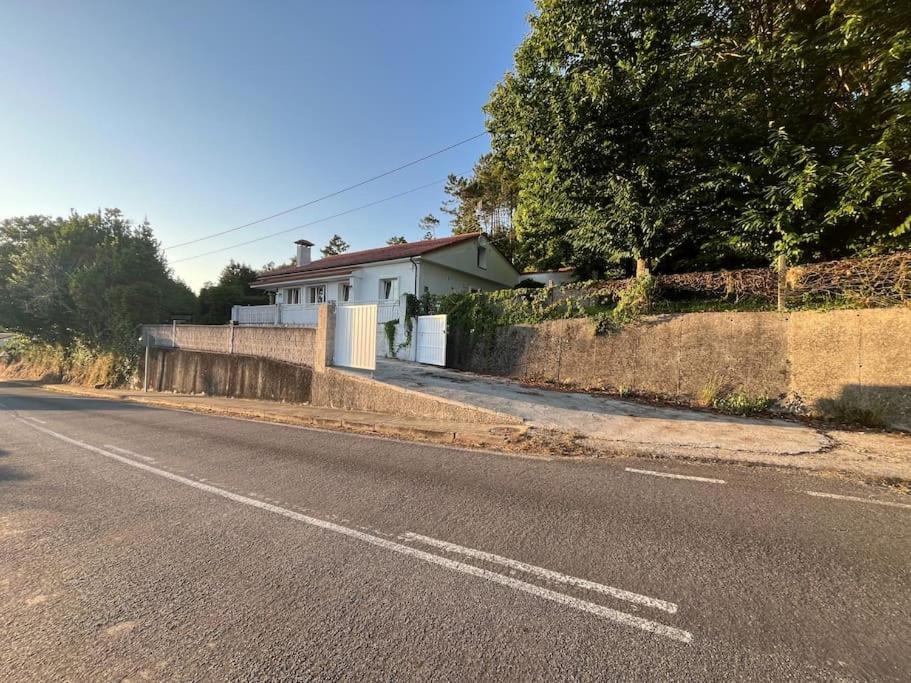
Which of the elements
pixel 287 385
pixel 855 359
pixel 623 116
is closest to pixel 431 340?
pixel 287 385

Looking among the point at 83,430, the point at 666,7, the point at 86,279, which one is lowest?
the point at 83,430

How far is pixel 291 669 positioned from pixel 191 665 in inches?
20.1

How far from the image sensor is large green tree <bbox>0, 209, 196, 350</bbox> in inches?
815

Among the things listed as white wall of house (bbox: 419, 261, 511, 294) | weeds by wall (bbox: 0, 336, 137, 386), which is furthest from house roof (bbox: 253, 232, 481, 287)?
weeds by wall (bbox: 0, 336, 137, 386)

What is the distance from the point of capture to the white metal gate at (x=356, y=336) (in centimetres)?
1033

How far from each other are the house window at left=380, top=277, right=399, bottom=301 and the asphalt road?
1585cm

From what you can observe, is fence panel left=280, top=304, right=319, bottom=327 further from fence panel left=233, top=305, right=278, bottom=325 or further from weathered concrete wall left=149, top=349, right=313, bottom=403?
weathered concrete wall left=149, top=349, right=313, bottom=403

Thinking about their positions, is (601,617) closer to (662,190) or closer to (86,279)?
(662,190)

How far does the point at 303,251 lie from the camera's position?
99.8 ft

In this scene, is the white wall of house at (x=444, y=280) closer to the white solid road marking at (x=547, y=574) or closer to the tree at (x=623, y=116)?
the tree at (x=623, y=116)

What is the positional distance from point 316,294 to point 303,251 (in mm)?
8071

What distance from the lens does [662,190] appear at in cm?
1262

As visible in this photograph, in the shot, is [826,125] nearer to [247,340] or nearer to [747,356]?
[747,356]

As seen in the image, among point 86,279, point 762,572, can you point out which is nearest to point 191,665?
point 762,572
